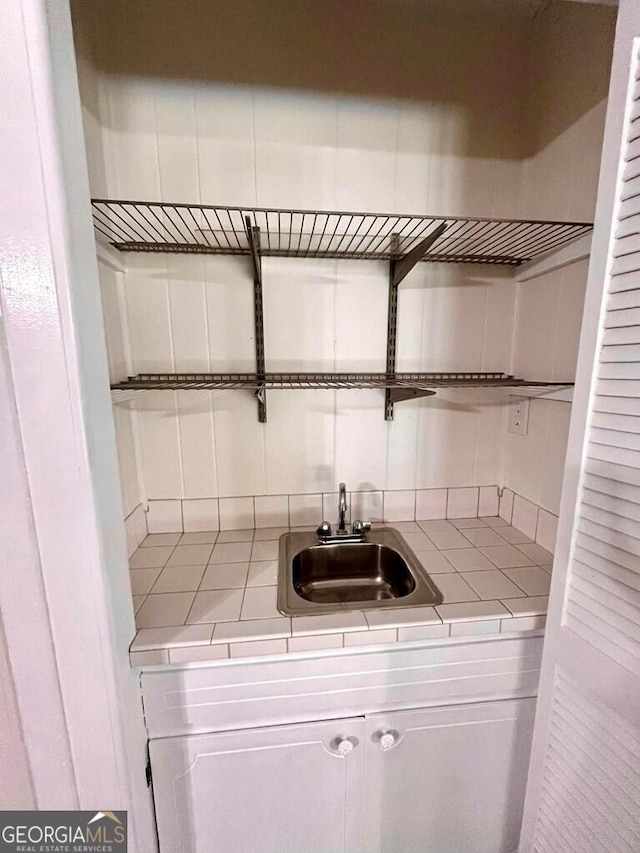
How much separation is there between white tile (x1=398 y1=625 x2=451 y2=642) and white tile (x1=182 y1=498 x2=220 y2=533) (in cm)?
77

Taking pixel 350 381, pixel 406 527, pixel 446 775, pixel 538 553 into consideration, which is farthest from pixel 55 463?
pixel 538 553

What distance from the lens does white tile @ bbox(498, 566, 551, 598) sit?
104cm

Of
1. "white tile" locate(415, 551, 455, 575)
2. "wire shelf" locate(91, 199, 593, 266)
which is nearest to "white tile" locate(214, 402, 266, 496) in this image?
"wire shelf" locate(91, 199, 593, 266)

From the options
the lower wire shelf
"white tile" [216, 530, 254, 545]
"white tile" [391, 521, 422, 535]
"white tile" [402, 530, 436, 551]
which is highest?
the lower wire shelf

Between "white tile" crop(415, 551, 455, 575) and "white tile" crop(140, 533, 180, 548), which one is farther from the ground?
"white tile" crop(140, 533, 180, 548)

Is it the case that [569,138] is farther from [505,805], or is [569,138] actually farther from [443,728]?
[505,805]

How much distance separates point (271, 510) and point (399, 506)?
50 cm

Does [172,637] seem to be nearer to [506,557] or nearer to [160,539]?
[160,539]

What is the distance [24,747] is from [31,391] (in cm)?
73

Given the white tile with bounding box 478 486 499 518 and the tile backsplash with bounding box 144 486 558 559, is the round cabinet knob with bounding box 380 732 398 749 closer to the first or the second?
the tile backsplash with bounding box 144 486 558 559

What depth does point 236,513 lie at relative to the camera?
1.39 m

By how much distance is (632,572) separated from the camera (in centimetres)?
65

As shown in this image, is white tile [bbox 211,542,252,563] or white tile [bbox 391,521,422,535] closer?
white tile [bbox 211,542,252,563]

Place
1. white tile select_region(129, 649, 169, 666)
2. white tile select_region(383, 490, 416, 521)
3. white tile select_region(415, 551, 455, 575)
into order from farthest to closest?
1. white tile select_region(383, 490, 416, 521)
2. white tile select_region(415, 551, 455, 575)
3. white tile select_region(129, 649, 169, 666)
